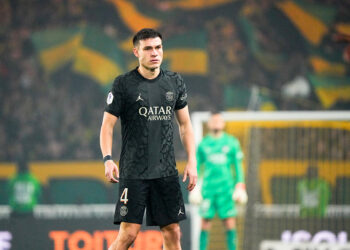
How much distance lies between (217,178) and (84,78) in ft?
10.8

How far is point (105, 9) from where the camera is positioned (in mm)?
8883

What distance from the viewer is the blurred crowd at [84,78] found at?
8781mm

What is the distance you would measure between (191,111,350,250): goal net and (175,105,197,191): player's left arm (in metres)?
2.92

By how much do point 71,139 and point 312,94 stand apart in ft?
10.4

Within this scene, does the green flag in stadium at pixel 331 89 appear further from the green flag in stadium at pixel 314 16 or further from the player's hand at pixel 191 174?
the player's hand at pixel 191 174

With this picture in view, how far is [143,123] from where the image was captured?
385cm

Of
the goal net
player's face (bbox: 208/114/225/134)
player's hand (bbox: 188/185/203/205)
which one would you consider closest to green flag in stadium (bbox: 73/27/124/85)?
the goal net

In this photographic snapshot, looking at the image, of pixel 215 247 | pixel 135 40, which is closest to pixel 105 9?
pixel 215 247

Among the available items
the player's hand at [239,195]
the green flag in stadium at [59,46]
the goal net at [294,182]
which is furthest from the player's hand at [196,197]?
the green flag in stadium at [59,46]

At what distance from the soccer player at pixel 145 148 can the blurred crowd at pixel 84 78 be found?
484 centimetres

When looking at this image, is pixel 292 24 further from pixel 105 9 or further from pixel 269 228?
pixel 269 228

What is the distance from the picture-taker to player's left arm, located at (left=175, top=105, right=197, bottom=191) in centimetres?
391

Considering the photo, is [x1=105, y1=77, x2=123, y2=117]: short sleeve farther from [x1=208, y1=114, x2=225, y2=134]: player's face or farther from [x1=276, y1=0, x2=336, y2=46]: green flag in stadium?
[x1=276, y1=0, x2=336, y2=46]: green flag in stadium

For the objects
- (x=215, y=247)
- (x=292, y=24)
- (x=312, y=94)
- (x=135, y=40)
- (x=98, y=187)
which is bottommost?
(x=215, y=247)
